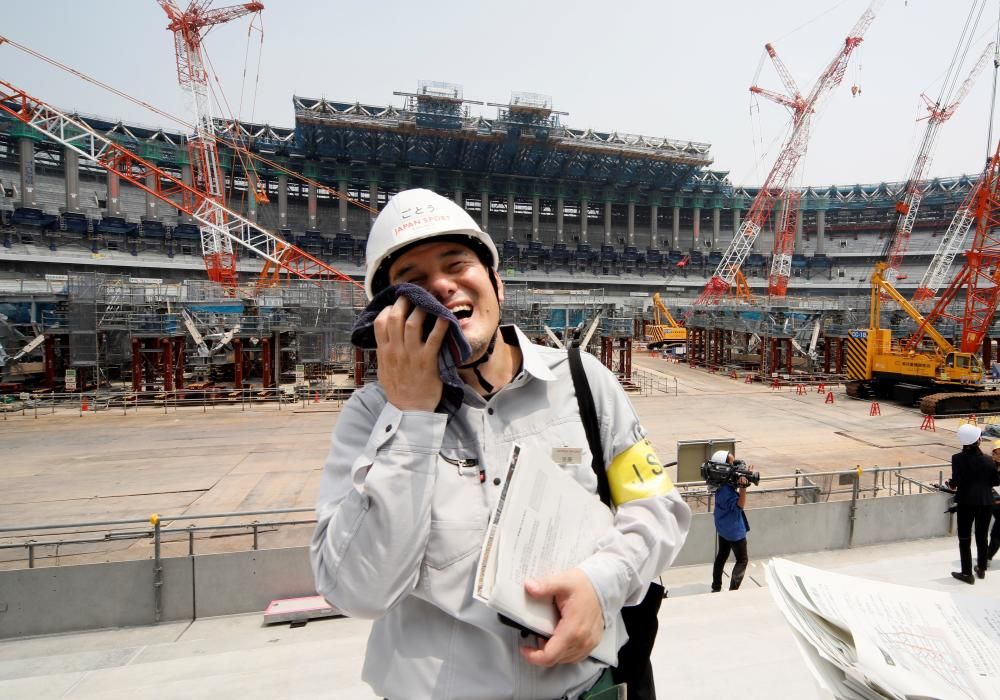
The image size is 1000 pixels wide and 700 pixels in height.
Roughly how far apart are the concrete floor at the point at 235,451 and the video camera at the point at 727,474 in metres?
3.16

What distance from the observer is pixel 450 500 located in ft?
3.93

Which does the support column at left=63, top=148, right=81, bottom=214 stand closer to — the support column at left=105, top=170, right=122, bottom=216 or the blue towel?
the support column at left=105, top=170, right=122, bottom=216

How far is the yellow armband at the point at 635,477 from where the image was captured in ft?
4.53

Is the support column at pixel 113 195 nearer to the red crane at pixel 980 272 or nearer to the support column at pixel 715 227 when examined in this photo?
the red crane at pixel 980 272

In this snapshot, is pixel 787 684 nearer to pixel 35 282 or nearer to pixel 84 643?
pixel 84 643

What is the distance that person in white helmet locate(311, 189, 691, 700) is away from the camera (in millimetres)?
1104

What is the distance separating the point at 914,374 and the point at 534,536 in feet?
86.0

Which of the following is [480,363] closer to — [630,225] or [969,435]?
[969,435]

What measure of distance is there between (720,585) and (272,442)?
1246cm

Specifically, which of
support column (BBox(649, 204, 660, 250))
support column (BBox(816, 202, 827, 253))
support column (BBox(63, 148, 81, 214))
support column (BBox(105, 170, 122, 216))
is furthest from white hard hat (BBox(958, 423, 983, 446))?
support column (BBox(816, 202, 827, 253))

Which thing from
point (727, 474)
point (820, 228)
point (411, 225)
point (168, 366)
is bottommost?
point (727, 474)

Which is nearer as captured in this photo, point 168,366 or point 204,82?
point 168,366

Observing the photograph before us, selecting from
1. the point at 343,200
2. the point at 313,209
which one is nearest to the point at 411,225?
the point at 313,209

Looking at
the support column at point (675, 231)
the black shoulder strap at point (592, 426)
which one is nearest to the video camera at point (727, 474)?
the black shoulder strap at point (592, 426)
